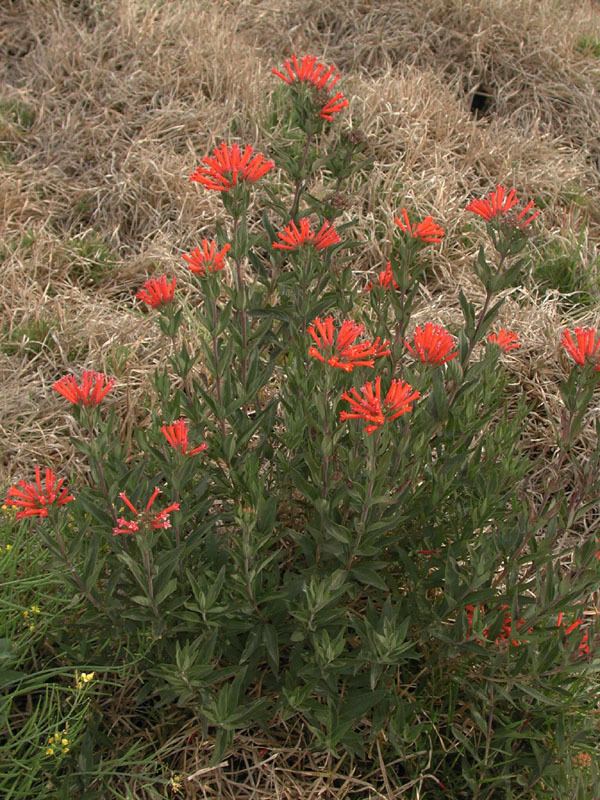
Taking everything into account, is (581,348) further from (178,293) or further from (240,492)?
(178,293)

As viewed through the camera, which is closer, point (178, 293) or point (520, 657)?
point (520, 657)

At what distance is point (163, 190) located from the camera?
3801mm

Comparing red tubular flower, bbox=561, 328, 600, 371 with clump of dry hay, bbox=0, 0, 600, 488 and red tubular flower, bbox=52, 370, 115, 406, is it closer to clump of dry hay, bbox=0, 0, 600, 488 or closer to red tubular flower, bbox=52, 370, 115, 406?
red tubular flower, bbox=52, 370, 115, 406

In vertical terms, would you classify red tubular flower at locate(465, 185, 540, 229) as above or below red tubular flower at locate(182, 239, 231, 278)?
above

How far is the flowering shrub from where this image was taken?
1.76 meters

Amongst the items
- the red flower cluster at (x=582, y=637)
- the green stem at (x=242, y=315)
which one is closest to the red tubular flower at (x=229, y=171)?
the green stem at (x=242, y=315)

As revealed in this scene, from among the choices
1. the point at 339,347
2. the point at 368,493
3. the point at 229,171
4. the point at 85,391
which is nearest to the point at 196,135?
the point at 229,171

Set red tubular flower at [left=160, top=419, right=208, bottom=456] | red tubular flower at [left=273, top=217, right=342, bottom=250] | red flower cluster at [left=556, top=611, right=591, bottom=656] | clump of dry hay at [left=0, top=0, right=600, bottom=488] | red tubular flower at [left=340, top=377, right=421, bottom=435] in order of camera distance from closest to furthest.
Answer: red tubular flower at [left=340, top=377, right=421, bottom=435]
red tubular flower at [left=160, top=419, right=208, bottom=456]
red flower cluster at [left=556, top=611, right=591, bottom=656]
red tubular flower at [left=273, top=217, right=342, bottom=250]
clump of dry hay at [left=0, top=0, right=600, bottom=488]

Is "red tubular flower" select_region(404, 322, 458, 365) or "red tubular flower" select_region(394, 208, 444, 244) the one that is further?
"red tubular flower" select_region(394, 208, 444, 244)

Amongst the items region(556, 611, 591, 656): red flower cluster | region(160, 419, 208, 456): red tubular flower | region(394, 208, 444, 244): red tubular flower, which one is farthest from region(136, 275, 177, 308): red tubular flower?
region(556, 611, 591, 656): red flower cluster

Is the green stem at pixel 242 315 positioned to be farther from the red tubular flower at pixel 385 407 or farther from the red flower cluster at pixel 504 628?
the red flower cluster at pixel 504 628

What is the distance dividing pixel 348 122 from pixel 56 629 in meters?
2.85

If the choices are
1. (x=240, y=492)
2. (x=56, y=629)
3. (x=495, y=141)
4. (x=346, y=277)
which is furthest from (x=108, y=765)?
(x=495, y=141)

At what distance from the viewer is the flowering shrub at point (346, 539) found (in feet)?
5.76
